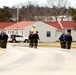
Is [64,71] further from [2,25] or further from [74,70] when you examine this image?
[2,25]

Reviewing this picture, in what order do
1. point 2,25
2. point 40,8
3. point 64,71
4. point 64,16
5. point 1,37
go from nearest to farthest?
point 64,71 < point 1,37 < point 2,25 < point 64,16 < point 40,8

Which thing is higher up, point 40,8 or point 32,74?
point 40,8

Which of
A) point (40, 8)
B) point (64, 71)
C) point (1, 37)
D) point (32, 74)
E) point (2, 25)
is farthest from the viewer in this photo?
point (40, 8)

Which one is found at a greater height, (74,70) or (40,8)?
(40,8)

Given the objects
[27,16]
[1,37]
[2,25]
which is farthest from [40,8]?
[1,37]

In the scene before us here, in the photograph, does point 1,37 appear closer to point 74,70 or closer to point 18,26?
point 74,70

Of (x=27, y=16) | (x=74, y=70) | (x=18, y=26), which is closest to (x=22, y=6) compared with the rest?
(x=27, y=16)

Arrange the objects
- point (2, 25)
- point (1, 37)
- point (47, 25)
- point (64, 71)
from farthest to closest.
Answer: point (2, 25) < point (47, 25) < point (1, 37) < point (64, 71)

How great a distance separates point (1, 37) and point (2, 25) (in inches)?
1945

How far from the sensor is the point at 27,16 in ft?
A: 382

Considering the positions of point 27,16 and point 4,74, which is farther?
point 27,16

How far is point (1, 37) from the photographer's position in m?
35.8

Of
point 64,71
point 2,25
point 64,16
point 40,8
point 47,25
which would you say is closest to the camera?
point 64,71

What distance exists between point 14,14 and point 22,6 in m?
6.17
